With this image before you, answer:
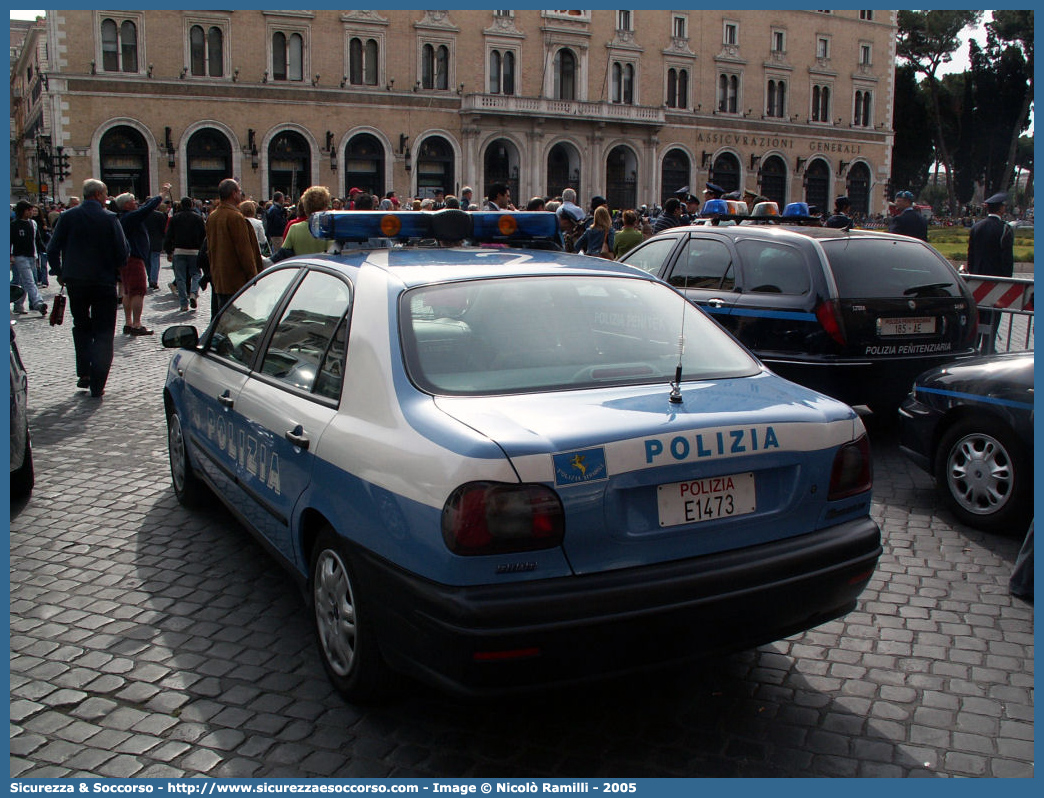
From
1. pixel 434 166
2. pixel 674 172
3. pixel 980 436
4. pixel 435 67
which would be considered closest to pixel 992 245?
pixel 980 436

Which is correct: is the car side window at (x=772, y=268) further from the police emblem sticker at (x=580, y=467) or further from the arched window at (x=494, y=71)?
the arched window at (x=494, y=71)

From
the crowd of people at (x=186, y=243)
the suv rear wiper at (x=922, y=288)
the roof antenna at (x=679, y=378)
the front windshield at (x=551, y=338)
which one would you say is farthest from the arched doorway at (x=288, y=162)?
the roof antenna at (x=679, y=378)

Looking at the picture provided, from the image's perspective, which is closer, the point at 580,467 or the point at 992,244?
the point at 580,467

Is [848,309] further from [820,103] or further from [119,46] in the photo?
[820,103]

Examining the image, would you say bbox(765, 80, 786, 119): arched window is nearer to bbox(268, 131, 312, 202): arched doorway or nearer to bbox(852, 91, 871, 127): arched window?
bbox(852, 91, 871, 127): arched window

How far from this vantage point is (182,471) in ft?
18.2

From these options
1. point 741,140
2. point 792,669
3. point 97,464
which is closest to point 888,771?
point 792,669

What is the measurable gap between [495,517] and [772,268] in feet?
17.6

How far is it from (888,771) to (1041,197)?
2.45 m

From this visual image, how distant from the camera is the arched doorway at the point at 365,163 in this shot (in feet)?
153

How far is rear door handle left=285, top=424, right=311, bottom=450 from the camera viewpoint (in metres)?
3.42

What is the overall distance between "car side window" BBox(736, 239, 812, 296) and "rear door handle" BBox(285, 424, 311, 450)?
4.70 metres
